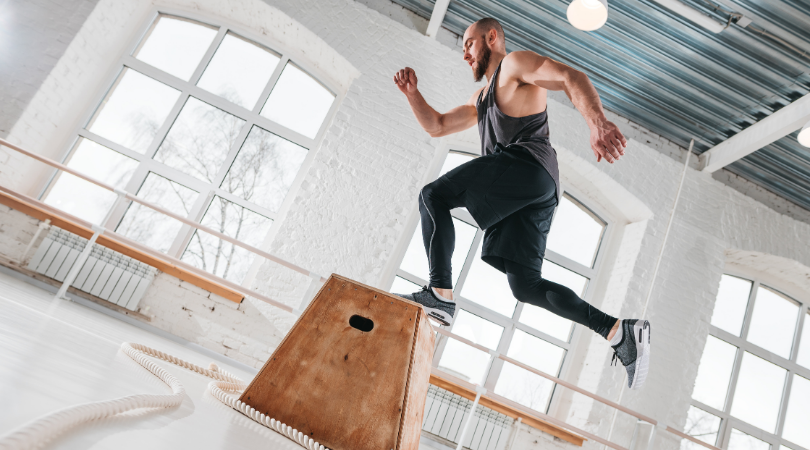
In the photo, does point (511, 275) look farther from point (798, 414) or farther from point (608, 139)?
point (798, 414)

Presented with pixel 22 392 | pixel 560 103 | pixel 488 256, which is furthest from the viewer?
pixel 560 103

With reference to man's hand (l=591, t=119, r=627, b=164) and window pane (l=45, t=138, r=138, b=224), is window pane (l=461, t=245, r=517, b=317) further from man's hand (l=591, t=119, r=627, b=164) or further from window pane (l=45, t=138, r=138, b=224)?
man's hand (l=591, t=119, r=627, b=164)

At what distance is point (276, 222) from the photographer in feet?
15.3

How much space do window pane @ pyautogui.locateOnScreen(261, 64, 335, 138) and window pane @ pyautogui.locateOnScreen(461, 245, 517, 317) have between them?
217cm

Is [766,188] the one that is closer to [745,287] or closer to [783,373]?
[745,287]

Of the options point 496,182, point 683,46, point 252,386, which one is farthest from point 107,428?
point 683,46

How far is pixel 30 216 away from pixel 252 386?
3839mm

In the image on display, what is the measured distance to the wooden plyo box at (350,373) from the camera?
3.38 ft

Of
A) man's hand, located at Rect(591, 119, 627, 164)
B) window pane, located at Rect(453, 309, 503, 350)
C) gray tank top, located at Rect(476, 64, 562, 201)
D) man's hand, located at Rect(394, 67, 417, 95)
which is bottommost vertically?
window pane, located at Rect(453, 309, 503, 350)

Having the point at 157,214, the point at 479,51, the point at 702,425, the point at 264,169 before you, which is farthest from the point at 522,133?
the point at 702,425

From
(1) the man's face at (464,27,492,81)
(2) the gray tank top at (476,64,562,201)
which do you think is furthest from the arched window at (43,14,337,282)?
(2) the gray tank top at (476,64,562,201)

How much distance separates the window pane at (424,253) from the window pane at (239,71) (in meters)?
2.15

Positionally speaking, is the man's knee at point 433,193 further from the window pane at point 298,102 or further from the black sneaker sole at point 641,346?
the window pane at point 298,102

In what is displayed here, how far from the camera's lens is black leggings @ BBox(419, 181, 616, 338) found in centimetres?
165
